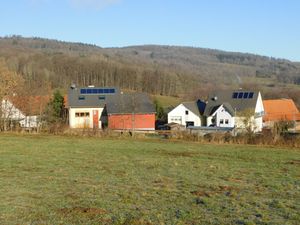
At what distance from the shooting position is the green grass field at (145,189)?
8.74 meters

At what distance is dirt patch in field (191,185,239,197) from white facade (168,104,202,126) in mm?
54841

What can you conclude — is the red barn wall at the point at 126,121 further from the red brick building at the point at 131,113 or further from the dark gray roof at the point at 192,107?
the dark gray roof at the point at 192,107

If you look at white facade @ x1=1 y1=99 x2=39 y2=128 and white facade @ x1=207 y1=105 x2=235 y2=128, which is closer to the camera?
white facade @ x1=1 y1=99 x2=39 y2=128

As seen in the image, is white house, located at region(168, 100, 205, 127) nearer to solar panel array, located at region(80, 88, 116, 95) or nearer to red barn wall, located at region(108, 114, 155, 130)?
red barn wall, located at region(108, 114, 155, 130)

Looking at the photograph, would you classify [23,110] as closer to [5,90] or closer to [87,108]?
[5,90]

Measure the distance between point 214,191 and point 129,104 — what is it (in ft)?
161

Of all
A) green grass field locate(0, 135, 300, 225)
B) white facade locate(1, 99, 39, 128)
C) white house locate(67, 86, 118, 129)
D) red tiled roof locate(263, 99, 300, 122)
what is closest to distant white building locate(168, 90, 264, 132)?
red tiled roof locate(263, 99, 300, 122)

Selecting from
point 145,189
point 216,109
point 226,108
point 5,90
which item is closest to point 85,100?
point 216,109

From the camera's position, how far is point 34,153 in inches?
794

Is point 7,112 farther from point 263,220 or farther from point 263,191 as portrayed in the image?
point 263,220

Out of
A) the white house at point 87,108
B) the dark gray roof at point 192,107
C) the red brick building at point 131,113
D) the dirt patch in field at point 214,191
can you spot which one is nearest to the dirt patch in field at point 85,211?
the dirt patch in field at point 214,191

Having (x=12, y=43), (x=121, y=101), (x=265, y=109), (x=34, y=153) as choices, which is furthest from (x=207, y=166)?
(x=12, y=43)

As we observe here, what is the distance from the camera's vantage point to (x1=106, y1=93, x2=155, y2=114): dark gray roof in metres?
59.5

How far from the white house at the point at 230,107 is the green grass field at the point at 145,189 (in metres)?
43.1
